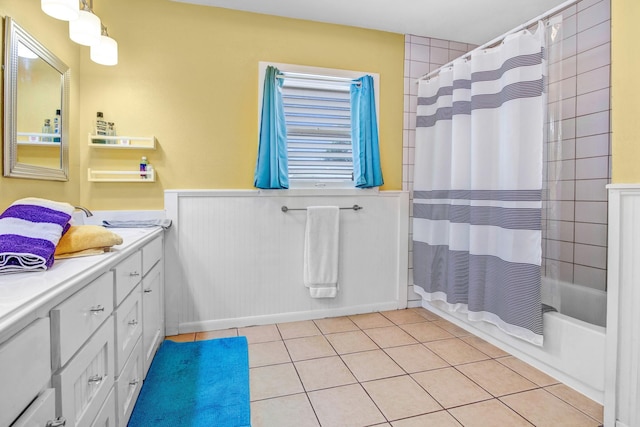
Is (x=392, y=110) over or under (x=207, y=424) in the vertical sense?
over

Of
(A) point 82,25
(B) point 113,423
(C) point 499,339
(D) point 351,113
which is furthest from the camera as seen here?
(D) point 351,113

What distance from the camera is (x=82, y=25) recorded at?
1.65 metres

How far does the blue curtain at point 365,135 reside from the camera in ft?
8.49

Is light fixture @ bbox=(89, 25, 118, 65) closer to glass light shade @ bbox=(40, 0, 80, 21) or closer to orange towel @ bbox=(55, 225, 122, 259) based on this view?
glass light shade @ bbox=(40, 0, 80, 21)

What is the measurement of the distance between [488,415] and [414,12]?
2.51 metres

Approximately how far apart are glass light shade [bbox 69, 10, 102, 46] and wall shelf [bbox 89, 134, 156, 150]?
1.99 ft

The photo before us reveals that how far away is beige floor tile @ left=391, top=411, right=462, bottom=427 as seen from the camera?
1457 mm

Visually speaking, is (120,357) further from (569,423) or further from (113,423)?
(569,423)

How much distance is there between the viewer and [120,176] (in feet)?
7.43

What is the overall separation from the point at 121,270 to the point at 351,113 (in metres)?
1.94

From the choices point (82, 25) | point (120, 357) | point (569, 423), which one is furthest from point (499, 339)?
point (82, 25)

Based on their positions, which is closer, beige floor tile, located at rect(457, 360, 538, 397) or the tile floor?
the tile floor

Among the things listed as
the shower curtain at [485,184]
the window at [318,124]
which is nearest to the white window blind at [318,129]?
the window at [318,124]

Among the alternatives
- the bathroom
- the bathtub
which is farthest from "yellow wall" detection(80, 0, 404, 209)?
the bathtub
